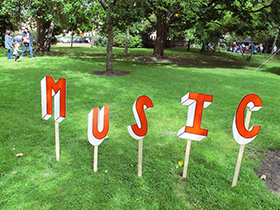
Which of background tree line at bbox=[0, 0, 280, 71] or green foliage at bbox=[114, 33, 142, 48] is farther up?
background tree line at bbox=[0, 0, 280, 71]

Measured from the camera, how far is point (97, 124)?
2.91 m

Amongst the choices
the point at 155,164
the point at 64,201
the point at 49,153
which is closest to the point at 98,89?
the point at 49,153

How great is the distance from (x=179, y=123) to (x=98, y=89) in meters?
3.53

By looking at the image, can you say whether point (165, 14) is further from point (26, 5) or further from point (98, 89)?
point (98, 89)

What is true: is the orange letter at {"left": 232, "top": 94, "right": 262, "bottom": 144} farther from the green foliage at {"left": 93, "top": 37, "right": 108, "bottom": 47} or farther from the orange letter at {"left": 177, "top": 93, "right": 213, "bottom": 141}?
the green foliage at {"left": 93, "top": 37, "right": 108, "bottom": 47}

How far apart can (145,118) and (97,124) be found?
2.09 ft

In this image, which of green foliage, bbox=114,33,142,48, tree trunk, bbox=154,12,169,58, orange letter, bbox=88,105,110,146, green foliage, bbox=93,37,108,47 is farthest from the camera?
green foliage, bbox=93,37,108,47

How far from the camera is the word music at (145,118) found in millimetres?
2695

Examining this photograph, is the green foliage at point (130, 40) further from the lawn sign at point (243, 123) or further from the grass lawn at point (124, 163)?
the lawn sign at point (243, 123)

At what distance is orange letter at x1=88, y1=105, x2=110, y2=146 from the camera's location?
288cm

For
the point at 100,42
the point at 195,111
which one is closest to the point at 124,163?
the point at 195,111

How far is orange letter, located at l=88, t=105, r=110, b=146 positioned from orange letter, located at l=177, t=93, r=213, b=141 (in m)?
1.01

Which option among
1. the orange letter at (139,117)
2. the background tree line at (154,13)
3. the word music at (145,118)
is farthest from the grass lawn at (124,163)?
the background tree line at (154,13)

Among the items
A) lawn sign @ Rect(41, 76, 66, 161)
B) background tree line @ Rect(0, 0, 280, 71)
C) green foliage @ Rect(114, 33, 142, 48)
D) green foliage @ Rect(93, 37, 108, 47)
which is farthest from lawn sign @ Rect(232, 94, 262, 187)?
green foliage @ Rect(93, 37, 108, 47)
